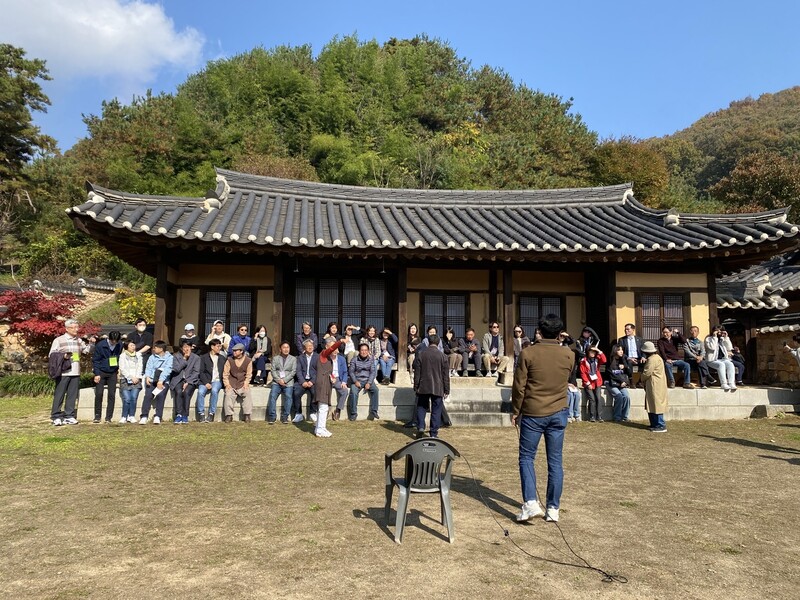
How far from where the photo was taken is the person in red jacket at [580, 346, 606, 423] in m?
10.6

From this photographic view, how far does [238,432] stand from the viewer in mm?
8992

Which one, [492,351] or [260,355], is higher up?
[492,351]

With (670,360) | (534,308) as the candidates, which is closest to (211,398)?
(534,308)

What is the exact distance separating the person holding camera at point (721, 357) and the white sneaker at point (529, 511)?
8550 millimetres

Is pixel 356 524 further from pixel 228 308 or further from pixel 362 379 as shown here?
pixel 228 308

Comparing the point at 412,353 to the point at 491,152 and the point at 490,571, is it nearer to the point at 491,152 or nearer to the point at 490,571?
the point at 490,571

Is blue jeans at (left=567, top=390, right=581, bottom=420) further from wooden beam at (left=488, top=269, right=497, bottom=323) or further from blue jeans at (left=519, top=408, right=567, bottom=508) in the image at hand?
blue jeans at (left=519, top=408, right=567, bottom=508)

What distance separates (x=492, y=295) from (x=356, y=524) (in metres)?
9.91

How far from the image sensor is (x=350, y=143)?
128 feet

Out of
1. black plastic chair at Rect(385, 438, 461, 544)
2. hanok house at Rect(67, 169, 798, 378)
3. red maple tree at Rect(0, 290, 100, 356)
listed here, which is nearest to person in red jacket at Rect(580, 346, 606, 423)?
hanok house at Rect(67, 169, 798, 378)

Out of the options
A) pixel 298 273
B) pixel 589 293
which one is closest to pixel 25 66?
pixel 298 273

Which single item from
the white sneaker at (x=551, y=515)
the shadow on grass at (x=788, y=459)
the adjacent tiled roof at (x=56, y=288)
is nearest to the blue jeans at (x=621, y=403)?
the shadow on grass at (x=788, y=459)

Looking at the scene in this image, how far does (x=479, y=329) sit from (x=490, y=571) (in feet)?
34.2

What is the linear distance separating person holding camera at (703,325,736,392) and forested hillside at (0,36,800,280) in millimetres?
23722
